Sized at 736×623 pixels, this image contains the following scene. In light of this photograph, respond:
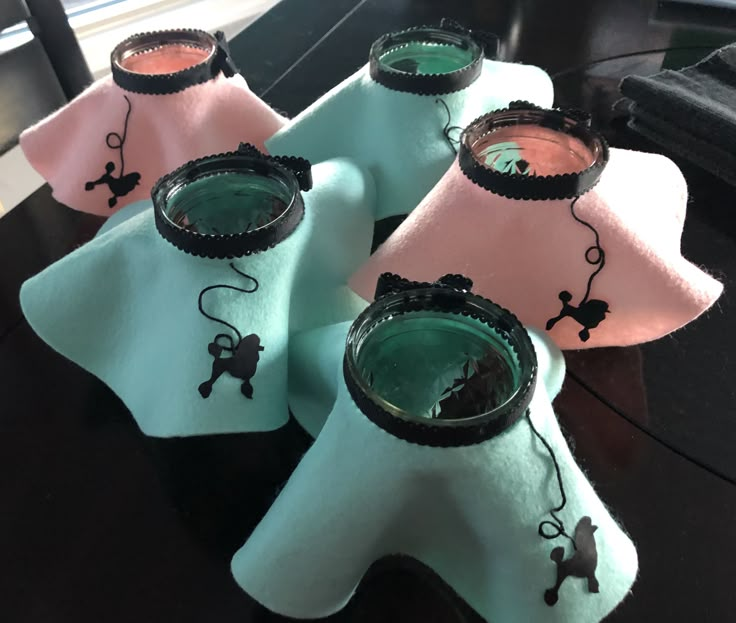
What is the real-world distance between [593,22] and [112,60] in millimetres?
538

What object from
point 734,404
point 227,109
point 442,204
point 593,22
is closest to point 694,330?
point 734,404

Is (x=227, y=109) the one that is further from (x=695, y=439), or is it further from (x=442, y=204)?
(x=695, y=439)

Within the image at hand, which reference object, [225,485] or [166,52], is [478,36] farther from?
[225,485]

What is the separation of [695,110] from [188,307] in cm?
41

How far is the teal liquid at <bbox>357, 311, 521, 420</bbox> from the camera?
11.2 inches

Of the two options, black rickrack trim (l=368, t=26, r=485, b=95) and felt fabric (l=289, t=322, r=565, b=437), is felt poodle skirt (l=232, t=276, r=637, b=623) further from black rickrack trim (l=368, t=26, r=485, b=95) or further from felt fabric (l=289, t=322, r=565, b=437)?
black rickrack trim (l=368, t=26, r=485, b=95)

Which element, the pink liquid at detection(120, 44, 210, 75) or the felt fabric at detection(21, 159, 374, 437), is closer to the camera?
the felt fabric at detection(21, 159, 374, 437)

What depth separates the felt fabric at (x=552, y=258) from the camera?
1.12 ft

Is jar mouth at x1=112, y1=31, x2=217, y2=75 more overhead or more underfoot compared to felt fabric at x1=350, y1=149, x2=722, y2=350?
more overhead

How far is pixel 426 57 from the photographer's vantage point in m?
0.45

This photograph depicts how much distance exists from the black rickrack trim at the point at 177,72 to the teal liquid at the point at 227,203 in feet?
0.29

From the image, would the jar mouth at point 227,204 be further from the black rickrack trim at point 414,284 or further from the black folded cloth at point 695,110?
the black folded cloth at point 695,110

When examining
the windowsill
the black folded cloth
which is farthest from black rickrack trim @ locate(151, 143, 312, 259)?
the windowsill

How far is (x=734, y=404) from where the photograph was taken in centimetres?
39
